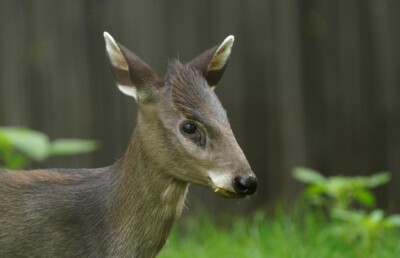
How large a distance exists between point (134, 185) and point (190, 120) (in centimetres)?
48

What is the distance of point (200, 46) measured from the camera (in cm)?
888

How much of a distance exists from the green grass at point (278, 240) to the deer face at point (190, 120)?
1.68 meters

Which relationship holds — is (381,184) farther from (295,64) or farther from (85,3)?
(85,3)

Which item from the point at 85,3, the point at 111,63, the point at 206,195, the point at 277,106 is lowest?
the point at 206,195

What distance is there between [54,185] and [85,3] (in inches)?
163

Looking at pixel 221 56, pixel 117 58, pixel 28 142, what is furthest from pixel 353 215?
pixel 117 58

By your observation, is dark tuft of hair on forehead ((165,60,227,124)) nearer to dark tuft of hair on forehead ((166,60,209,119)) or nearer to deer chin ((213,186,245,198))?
dark tuft of hair on forehead ((166,60,209,119))

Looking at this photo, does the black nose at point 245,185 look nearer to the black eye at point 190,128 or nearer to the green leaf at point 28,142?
the black eye at point 190,128

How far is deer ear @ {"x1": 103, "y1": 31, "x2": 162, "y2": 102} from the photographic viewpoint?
4.94 metres

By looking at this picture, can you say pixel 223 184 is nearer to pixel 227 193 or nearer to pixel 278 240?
pixel 227 193

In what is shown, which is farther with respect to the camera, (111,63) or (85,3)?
(85,3)

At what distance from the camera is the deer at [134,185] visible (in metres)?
4.75

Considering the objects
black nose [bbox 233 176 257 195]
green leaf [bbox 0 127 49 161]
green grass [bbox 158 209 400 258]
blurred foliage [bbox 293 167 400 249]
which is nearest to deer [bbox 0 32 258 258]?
black nose [bbox 233 176 257 195]

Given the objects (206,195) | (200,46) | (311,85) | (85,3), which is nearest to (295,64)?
(311,85)
